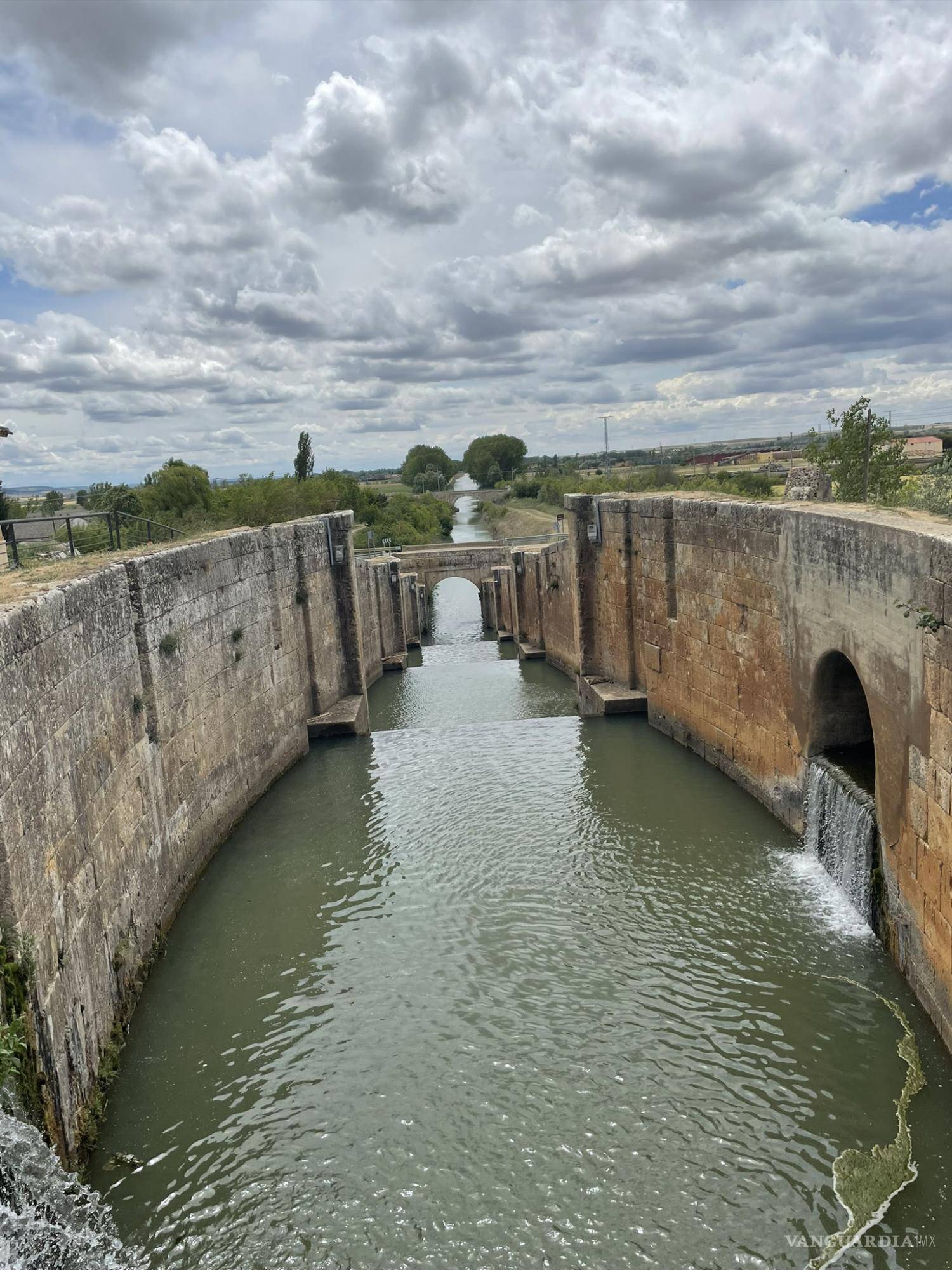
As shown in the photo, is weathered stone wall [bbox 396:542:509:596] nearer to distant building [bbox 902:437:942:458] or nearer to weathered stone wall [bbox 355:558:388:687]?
weathered stone wall [bbox 355:558:388:687]

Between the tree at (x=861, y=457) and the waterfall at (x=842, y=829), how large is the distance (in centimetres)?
1485

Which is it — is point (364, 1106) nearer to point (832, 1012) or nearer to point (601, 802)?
point (832, 1012)

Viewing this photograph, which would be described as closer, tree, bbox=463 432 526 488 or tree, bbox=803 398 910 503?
tree, bbox=803 398 910 503

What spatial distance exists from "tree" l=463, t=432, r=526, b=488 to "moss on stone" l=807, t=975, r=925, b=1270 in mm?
122183

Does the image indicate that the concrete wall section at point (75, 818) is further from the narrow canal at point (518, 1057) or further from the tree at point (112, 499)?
the tree at point (112, 499)

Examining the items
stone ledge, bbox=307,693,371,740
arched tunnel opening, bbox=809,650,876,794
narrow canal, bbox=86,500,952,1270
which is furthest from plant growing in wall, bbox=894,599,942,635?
stone ledge, bbox=307,693,371,740

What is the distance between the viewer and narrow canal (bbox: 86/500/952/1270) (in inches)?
209

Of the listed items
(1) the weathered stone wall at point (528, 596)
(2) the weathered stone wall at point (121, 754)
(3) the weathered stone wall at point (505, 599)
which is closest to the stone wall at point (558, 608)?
(1) the weathered stone wall at point (528, 596)

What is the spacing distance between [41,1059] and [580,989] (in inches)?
160

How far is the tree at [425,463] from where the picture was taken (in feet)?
472

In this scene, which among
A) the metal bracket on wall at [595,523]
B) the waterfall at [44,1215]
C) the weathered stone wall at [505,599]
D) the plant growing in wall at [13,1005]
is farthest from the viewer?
the weathered stone wall at [505,599]

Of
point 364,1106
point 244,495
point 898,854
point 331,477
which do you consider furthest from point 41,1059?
point 331,477

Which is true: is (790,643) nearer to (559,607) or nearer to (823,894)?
(823,894)

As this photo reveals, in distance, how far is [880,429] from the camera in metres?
24.1
